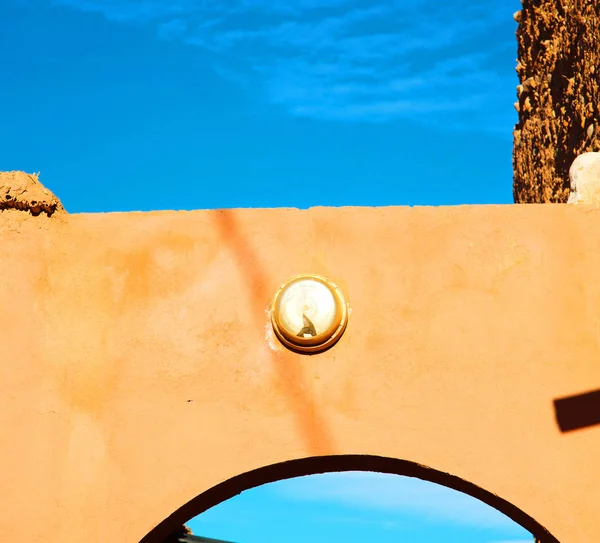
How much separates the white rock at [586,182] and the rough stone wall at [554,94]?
112 cm

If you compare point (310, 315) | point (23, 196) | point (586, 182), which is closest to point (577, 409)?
point (586, 182)

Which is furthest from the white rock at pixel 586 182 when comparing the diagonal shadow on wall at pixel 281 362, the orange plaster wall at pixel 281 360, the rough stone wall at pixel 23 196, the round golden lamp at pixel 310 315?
the rough stone wall at pixel 23 196

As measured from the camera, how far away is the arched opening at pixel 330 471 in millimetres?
4508

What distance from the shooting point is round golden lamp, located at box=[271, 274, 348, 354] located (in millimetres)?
4559

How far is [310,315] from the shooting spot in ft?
15.0

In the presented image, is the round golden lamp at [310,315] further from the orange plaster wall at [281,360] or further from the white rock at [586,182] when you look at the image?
the white rock at [586,182]

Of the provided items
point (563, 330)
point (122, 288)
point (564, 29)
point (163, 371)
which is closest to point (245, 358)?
point (163, 371)

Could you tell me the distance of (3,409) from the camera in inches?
186

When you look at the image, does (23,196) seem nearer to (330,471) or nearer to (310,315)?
(310,315)

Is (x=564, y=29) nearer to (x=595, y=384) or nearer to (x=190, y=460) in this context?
(x=595, y=384)

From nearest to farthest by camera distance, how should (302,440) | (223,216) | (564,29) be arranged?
(302,440), (223,216), (564,29)

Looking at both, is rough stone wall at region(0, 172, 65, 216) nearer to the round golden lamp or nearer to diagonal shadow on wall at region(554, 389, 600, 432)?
the round golden lamp

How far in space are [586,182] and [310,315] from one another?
1.70 meters

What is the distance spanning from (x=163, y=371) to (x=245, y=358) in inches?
16.7
